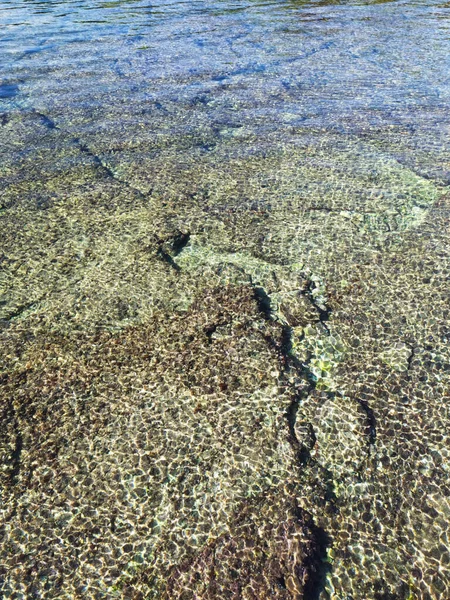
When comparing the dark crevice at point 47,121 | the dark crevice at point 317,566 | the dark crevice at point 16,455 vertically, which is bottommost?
the dark crevice at point 317,566

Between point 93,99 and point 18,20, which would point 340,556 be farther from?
point 18,20

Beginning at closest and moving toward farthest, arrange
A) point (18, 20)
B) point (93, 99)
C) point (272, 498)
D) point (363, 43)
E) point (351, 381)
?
point (272, 498) < point (351, 381) < point (93, 99) < point (363, 43) < point (18, 20)

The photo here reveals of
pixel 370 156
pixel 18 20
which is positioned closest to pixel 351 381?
pixel 370 156

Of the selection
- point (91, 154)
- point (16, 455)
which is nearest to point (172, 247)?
point (16, 455)

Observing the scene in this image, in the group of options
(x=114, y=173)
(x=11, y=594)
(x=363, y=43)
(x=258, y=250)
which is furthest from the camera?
(x=363, y=43)

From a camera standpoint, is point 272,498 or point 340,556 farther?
point 272,498

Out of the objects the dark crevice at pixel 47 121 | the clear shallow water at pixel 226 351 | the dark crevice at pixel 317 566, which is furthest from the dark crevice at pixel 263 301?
the dark crevice at pixel 47 121

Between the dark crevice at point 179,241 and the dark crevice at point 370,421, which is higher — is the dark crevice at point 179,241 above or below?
above

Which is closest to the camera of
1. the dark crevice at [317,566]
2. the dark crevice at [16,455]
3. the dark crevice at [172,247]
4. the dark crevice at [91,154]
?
the dark crevice at [317,566]

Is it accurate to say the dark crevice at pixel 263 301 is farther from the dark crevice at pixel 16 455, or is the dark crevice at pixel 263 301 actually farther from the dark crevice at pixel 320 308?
the dark crevice at pixel 16 455
